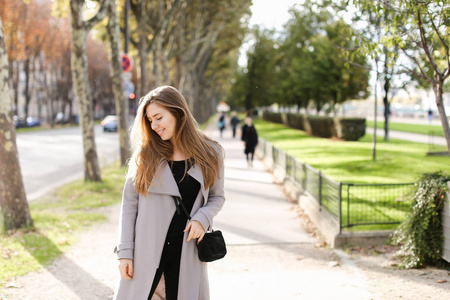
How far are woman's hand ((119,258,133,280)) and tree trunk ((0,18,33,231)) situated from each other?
4.89m

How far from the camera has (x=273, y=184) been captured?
13039 mm

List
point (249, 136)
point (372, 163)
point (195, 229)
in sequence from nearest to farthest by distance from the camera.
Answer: point (195, 229), point (372, 163), point (249, 136)

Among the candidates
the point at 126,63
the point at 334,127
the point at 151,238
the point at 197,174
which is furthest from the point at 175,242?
the point at 334,127

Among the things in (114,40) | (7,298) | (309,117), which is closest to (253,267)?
(7,298)

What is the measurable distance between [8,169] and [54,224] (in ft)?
4.35

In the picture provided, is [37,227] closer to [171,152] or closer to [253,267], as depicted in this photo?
[253,267]

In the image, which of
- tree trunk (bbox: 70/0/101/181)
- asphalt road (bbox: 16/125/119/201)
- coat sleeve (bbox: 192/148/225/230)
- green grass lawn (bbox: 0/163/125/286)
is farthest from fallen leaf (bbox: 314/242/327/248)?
asphalt road (bbox: 16/125/119/201)

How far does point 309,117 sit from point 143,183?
98.6 ft

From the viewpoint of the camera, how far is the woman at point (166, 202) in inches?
113

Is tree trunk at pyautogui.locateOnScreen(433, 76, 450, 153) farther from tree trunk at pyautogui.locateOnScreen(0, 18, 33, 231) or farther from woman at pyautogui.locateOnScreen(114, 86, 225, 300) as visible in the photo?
tree trunk at pyautogui.locateOnScreen(0, 18, 33, 231)

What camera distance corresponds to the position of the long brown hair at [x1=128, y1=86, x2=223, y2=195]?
2926 mm

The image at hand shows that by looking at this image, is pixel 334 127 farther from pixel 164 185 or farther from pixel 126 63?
pixel 164 185

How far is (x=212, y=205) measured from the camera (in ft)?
9.92

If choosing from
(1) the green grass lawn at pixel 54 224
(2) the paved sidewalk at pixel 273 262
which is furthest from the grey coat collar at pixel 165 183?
(1) the green grass lawn at pixel 54 224
